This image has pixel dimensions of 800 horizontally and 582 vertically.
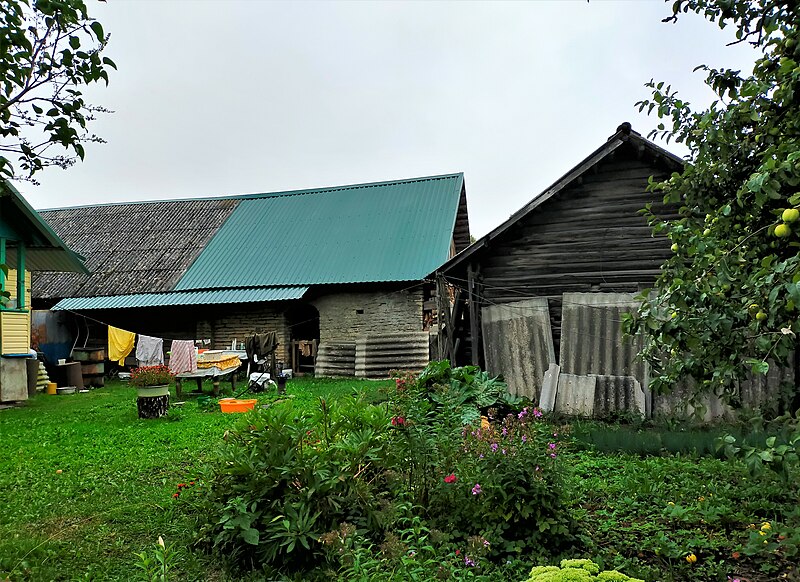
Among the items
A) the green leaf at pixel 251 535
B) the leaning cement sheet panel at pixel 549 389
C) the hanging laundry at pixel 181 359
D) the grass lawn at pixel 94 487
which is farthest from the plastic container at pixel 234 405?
the green leaf at pixel 251 535

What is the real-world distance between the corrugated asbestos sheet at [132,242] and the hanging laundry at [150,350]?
8.59 feet

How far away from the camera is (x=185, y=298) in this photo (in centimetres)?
1830

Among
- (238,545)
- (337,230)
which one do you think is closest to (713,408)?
(238,545)

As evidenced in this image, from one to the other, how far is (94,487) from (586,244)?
27.6 ft

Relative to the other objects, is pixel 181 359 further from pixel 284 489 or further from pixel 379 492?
pixel 284 489

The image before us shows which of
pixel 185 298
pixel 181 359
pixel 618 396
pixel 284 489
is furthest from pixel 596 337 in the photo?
pixel 185 298

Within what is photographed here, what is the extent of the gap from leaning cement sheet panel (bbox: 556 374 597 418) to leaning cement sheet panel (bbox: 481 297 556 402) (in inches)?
20.6

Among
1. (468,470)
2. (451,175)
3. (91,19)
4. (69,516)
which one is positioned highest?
(451,175)

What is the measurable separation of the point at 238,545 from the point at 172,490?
230 cm

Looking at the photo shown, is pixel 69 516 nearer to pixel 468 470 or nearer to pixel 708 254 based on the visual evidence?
pixel 468 470

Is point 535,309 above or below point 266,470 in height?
above

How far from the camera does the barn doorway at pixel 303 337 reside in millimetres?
18000

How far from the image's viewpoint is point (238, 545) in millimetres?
4078

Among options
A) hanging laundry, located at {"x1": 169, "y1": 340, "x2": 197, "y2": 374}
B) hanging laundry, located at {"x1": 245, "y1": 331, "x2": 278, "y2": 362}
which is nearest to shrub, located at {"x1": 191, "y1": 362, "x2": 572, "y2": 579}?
hanging laundry, located at {"x1": 169, "y1": 340, "x2": 197, "y2": 374}
